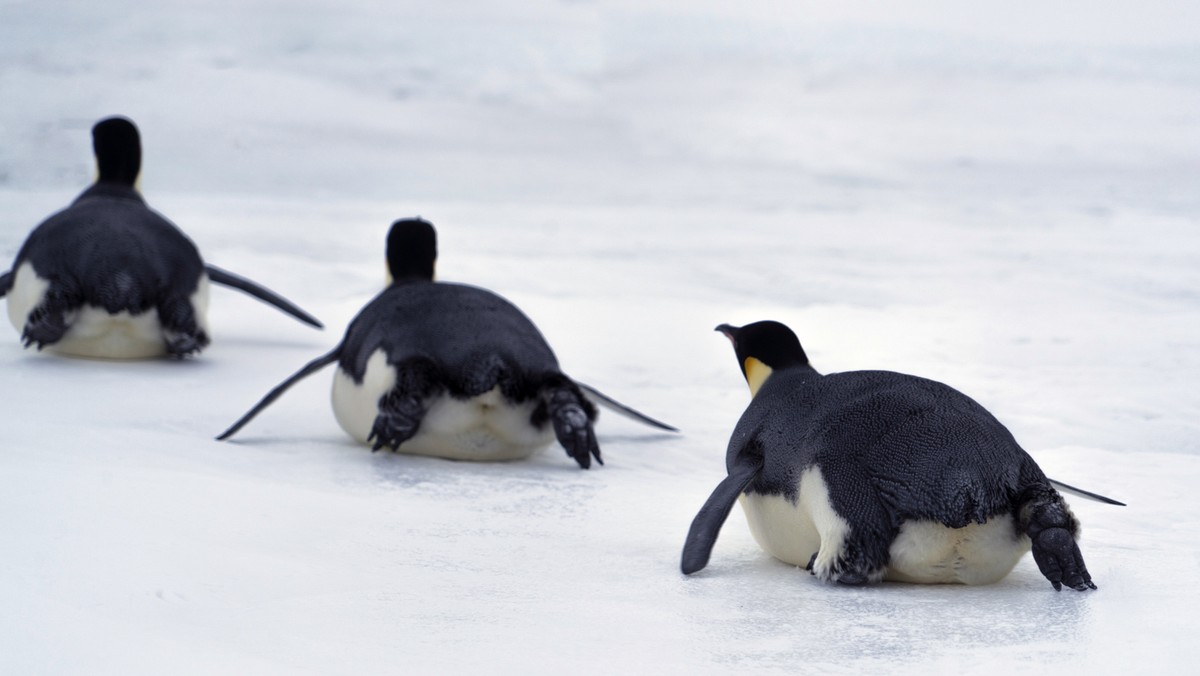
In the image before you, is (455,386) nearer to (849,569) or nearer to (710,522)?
(710,522)

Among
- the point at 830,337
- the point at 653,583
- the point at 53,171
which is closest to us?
the point at 653,583

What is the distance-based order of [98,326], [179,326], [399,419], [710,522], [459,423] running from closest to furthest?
[710,522] < [399,419] < [459,423] < [98,326] < [179,326]

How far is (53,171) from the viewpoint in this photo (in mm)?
10422

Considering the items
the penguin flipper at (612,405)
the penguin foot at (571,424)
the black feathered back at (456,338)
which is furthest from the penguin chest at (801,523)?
the penguin flipper at (612,405)

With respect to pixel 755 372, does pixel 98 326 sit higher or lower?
lower

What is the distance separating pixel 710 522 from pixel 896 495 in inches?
11.5

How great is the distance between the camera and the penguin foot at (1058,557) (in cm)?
202

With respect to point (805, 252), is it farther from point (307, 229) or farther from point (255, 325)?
point (255, 325)

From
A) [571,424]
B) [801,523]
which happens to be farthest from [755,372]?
[571,424]

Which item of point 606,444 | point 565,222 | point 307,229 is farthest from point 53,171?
point 606,444

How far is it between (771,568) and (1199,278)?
5.01 m

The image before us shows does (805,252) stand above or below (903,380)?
below

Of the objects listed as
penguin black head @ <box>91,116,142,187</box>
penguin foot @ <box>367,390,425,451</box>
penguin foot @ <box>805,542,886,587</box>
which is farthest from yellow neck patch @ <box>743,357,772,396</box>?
penguin black head @ <box>91,116,142,187</box>

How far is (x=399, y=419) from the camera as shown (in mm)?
3021
